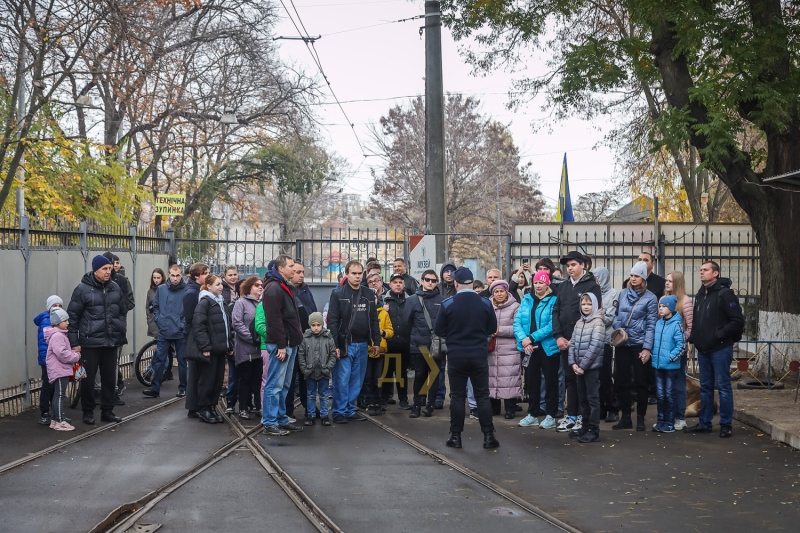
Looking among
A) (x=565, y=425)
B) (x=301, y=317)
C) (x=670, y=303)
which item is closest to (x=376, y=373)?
(x=301, y=317)

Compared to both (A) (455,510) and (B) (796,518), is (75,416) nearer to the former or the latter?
(A) (455,510)

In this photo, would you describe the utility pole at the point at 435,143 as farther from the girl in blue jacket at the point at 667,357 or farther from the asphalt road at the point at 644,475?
the girl in blue jacket at the point at 667,357

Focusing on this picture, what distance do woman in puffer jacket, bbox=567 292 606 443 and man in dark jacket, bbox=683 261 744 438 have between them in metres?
1.34

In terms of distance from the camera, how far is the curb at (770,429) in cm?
977

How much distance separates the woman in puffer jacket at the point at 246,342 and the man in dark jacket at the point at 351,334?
1.05 meters

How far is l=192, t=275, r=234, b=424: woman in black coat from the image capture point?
11453 millimetres

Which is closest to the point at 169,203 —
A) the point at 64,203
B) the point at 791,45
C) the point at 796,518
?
the point at 64,203

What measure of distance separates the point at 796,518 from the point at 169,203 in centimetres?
1781

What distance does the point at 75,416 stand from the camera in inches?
459

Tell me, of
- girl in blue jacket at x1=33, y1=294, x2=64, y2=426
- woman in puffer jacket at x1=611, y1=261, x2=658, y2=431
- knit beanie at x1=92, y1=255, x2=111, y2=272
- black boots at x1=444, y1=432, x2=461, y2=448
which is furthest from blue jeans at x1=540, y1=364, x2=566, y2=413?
girl in blue jacket at x1=33, y1=294, x2=64, y2=426

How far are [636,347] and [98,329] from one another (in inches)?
259

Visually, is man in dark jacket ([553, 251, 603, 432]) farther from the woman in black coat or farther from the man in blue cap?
the woman in black coat

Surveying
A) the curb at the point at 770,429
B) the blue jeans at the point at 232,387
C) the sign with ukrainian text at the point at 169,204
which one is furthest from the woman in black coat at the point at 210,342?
the sign with ukrainian text at the point at 169,204

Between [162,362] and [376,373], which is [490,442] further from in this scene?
[162,362]
